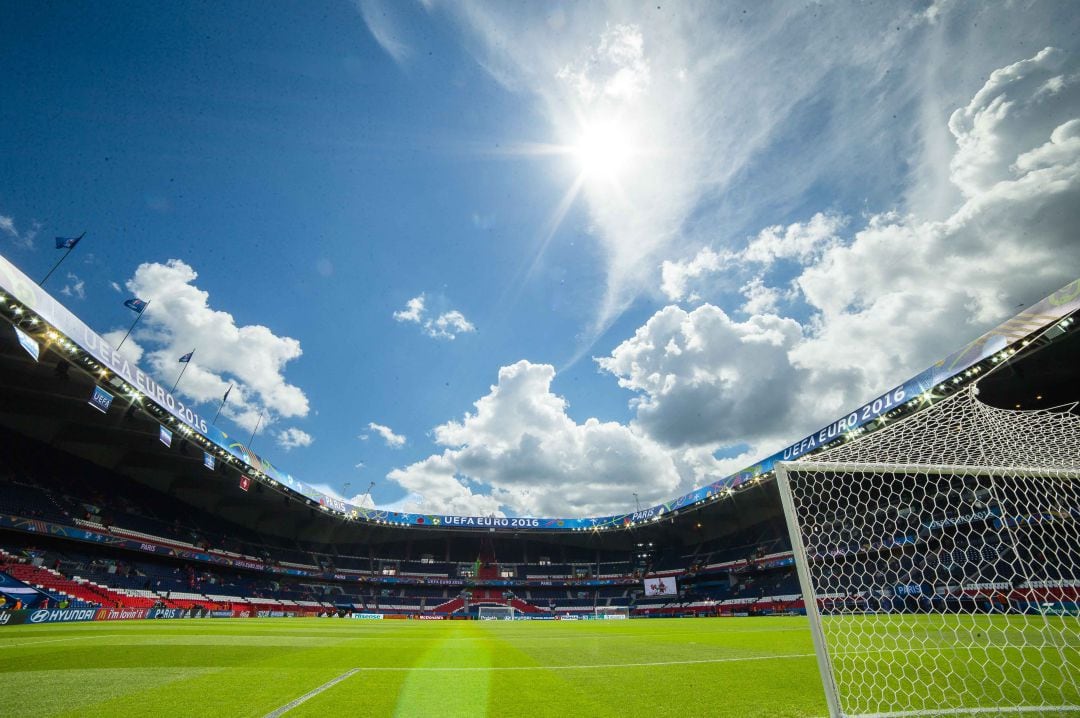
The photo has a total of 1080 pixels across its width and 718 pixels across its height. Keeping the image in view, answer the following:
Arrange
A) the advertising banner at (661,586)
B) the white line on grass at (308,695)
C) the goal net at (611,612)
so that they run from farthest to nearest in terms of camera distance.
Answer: the goal net at (611,612), the advertising banner at (661,586), the white line on grass at (308,695)

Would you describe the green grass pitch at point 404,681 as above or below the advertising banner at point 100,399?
below

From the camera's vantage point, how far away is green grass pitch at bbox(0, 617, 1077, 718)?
4.58 meters

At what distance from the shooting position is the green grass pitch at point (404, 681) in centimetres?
458

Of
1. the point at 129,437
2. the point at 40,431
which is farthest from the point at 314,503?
the point at 40,431

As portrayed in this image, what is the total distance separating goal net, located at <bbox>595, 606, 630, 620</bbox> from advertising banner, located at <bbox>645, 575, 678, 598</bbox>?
13.4 ft

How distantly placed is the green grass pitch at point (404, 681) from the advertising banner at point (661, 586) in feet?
125

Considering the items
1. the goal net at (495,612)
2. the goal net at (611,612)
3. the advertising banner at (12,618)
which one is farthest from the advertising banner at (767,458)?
the goal net at (495,612)

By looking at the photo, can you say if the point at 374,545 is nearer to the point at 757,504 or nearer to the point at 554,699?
the point at 757,504

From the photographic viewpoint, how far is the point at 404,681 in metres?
6.15

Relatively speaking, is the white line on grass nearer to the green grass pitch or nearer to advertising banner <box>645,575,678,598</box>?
the green grass pitch

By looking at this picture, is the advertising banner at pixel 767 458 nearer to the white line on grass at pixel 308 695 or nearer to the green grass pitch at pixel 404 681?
the green grass pitch at pixel 404 681

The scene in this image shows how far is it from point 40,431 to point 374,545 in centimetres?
3430

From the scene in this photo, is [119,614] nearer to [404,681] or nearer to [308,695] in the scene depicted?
[404,681]

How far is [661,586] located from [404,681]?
Result: 4438cm
